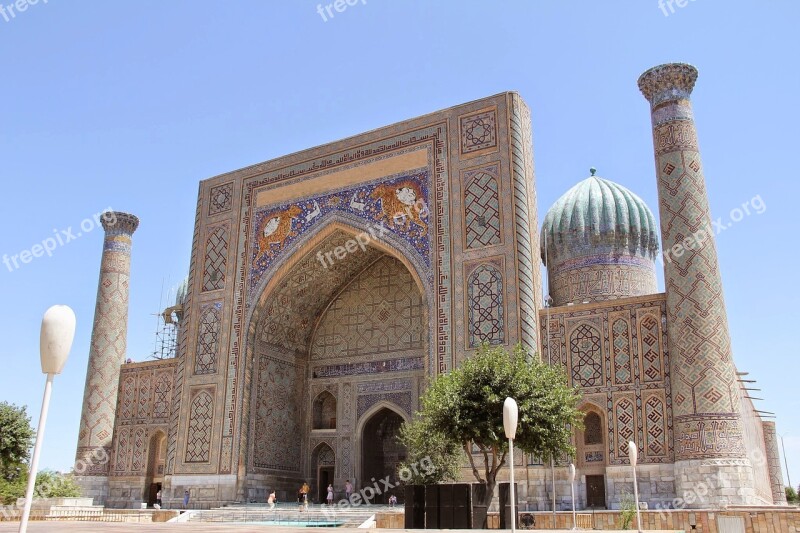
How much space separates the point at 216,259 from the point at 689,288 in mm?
8962

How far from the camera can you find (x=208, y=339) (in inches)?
583

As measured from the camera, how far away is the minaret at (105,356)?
15930 mm

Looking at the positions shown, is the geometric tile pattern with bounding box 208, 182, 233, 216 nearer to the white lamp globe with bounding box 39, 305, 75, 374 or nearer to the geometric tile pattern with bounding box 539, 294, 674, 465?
the geometric tile pattern with bounding box 539, 294, 674, 465

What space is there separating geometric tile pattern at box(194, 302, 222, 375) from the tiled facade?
4 cm

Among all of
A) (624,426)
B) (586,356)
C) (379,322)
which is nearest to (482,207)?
(586,356)

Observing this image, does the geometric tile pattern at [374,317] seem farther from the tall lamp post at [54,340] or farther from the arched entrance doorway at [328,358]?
the tall lamp post at [54,340]

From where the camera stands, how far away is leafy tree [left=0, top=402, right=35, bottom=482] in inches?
553

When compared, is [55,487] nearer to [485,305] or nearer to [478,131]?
[485,305]

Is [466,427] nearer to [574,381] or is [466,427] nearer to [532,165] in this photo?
[574,381]

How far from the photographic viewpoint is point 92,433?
1616 cm

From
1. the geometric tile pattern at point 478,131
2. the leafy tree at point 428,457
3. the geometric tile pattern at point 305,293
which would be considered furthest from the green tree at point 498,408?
the geometric tile pattern at point 305,293

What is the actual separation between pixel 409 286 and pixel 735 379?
6.26 m

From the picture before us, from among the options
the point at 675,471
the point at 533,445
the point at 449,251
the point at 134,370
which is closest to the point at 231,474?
the point at 134,370

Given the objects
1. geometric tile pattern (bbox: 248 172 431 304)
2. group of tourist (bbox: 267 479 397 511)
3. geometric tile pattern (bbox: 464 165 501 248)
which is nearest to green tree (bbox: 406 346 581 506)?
geometric tile pattern (bbox: 464 165 501 248)
